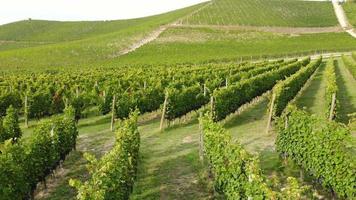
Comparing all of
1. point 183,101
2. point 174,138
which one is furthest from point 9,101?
point 174,138

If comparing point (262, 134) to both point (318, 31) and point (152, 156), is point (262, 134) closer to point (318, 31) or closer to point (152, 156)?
point (152, 156)

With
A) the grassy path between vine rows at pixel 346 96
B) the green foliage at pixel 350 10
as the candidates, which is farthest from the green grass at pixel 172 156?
the green foliage at pixel 350 10

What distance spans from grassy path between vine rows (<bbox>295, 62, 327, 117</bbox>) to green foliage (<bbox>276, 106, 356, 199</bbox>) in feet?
39.1

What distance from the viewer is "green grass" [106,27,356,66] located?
102m

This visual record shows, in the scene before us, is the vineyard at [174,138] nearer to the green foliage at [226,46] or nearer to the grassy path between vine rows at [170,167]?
the grassy path between vine rows at [170,167]

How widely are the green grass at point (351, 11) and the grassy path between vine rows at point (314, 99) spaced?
10055 centimetres

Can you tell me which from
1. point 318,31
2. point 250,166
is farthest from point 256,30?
point 250,166

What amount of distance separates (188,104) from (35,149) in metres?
13.7

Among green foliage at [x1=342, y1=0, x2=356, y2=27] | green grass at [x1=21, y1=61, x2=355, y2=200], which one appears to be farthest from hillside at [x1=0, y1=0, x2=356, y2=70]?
green grass at [x1=21, y1=61, x2=355, y2=200]

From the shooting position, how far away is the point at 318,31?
13425 cm

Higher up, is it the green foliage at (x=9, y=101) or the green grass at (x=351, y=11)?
the green grass at (x=351, y=11)

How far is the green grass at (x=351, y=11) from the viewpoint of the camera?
13912 centimetres

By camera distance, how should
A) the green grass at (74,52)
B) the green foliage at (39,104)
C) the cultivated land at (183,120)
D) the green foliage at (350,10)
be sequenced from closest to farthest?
the cultivated land at (183,120) < the green foliage at (39,104) < the green grass at (74,52) < the green foliage at (350,10)

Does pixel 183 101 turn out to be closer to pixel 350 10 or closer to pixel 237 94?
pixel 237 94
